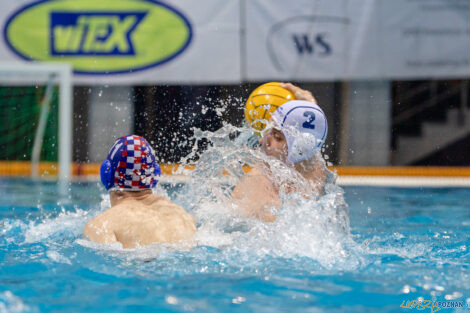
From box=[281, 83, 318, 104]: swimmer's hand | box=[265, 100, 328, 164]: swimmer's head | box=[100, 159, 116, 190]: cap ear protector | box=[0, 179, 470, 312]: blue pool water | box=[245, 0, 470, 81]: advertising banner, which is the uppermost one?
box=[245, 0, 470, 81]: advertising banner

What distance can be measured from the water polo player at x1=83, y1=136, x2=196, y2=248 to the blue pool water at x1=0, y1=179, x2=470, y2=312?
0.08 meters

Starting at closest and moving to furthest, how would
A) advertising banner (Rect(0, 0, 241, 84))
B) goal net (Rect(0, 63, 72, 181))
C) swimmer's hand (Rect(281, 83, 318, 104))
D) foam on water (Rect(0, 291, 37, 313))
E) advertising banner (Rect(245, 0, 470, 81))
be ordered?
foam on water (Rect(0, 291, 37, 313)) → swimmer's hand (Rect(281, 83, 318, 104)) → goal net (Rect(0, 63, 72, 181)) → advertising banner (Rect(245, 0, 470, 81)) → advertising banner (Rect(0, 0, 241, 84))

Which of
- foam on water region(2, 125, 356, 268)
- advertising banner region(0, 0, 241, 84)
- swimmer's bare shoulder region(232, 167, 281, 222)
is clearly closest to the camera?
foam on water region(2, 125, 356, 268)

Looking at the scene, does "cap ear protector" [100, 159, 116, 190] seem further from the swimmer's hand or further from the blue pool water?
the swimmer's hand

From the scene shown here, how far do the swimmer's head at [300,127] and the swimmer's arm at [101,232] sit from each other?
125 centimetres

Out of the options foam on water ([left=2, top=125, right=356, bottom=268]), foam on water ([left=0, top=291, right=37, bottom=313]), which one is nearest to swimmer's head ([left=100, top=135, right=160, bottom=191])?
foam on water ([left=2, top=125, right=356, bottom=268])

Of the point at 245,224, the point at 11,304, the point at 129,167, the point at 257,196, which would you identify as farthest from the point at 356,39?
the point at 11,304

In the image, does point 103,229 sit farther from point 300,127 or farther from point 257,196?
point 300,127

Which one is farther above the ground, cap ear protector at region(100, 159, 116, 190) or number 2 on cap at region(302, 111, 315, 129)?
number 2 on cap at region(302, 111, 315, 129)

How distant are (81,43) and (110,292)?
22.3ft

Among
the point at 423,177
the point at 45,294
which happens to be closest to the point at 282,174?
the point at 45,294

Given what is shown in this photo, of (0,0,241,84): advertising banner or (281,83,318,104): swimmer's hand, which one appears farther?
(0,0,241,84): advertising banner

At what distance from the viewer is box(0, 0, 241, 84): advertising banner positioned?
8805 millimetres

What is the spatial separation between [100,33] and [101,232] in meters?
6.29
